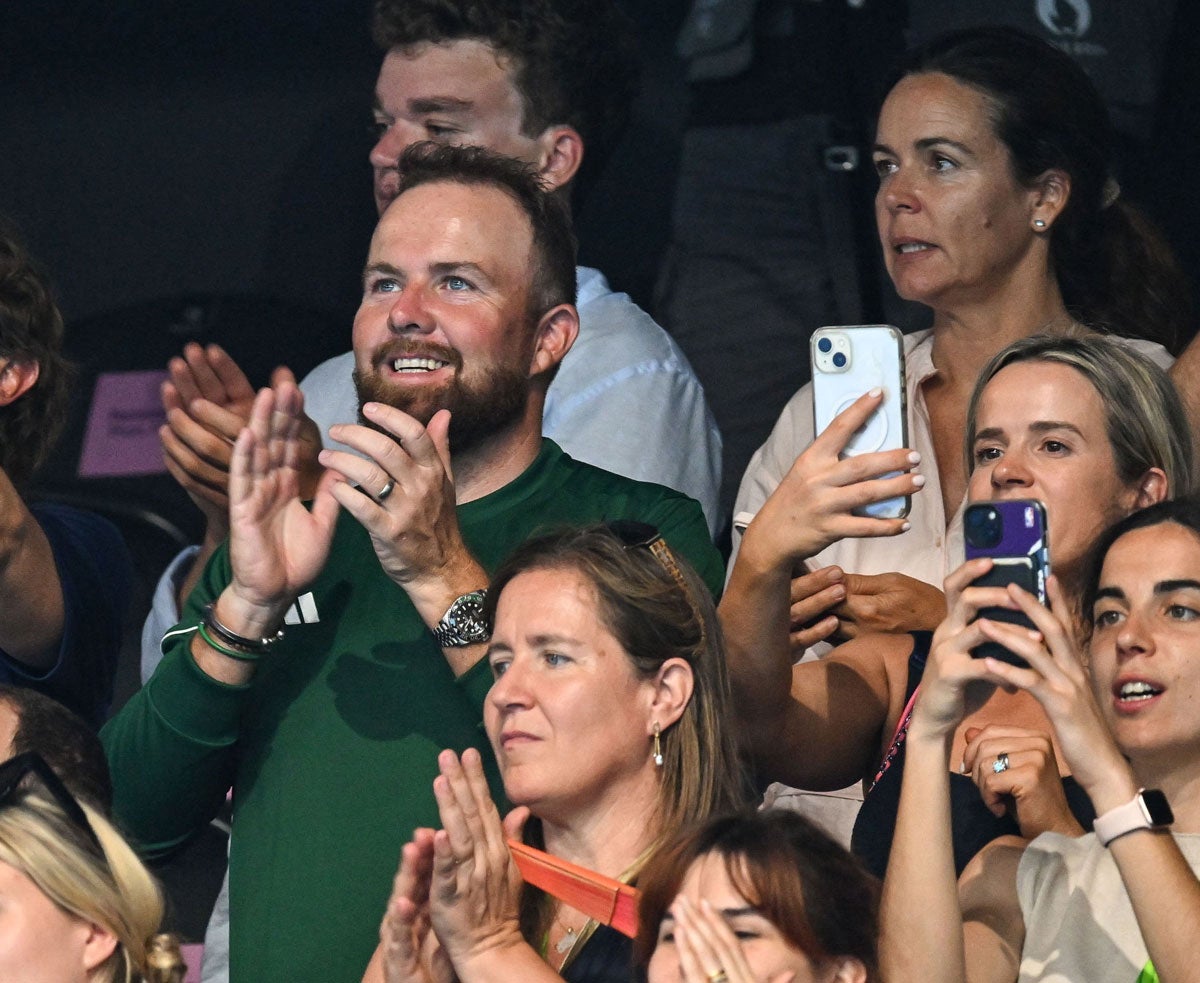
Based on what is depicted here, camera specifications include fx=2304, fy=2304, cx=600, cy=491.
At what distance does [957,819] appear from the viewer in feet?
9.75

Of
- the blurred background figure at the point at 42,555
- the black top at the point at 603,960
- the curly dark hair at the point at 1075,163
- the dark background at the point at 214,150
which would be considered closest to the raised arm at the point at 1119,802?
the black top at the point at 603,960

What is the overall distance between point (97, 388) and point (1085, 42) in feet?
7.03

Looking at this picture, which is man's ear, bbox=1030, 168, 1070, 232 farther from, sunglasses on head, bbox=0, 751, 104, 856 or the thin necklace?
sunglasses on head, bbox=0, 751, 104, 856

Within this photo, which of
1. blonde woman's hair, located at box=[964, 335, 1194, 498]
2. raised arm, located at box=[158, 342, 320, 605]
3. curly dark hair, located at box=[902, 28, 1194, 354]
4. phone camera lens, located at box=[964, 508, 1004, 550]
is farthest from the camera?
curly dark hair, located at box=[902, 28, 1194, 354]

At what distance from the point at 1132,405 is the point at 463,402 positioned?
943 millimetres

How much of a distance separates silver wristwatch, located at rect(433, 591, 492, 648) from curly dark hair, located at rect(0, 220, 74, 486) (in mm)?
1019

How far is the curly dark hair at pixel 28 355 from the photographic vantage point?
3.70 m

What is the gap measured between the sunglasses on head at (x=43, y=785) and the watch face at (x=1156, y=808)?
125 centimetres

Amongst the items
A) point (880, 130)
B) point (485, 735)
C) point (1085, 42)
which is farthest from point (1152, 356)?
point (485, 735)

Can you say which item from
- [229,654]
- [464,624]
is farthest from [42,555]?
[464,624]

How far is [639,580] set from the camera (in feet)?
9.65

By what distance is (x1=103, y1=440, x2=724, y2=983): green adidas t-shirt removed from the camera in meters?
2.98

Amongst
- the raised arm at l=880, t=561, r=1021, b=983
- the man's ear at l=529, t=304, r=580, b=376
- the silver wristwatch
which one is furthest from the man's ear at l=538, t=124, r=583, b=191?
the raised arm at l=880, t=561, r=1021, b=983

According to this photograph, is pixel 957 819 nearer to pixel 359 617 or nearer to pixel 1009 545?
pixel 1009 545
